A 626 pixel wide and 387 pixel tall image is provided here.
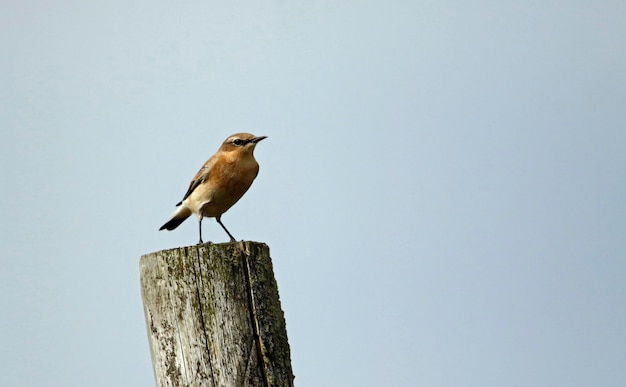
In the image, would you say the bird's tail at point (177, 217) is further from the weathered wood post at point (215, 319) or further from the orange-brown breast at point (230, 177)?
the weathered wood post at point (215, 319)

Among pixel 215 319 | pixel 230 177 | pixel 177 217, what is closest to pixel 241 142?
pixel 230 177

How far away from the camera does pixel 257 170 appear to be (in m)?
9.15

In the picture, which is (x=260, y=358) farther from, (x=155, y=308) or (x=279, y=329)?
(x=155, y=308)

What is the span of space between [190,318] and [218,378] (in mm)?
367

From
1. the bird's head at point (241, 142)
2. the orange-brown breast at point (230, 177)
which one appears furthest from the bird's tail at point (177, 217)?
the bird's head at point (241, 142)

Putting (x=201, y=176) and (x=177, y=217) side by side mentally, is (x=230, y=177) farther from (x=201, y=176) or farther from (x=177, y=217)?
(x=177, y=217)

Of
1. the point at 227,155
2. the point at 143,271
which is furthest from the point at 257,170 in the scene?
the point at 143,271

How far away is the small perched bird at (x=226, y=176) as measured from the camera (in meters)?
8.92

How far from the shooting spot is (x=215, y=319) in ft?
14.8

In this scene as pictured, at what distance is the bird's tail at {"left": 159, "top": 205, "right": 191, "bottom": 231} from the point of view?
10143mm

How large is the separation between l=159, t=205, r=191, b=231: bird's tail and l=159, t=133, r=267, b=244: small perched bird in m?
0.83

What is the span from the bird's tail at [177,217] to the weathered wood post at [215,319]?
5373 mm

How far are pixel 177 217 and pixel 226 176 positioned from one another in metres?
1.67

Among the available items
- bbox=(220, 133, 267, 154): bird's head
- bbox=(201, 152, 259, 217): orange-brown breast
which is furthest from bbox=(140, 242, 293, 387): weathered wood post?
bbox=(220, 133, 267, 154): bird's head
